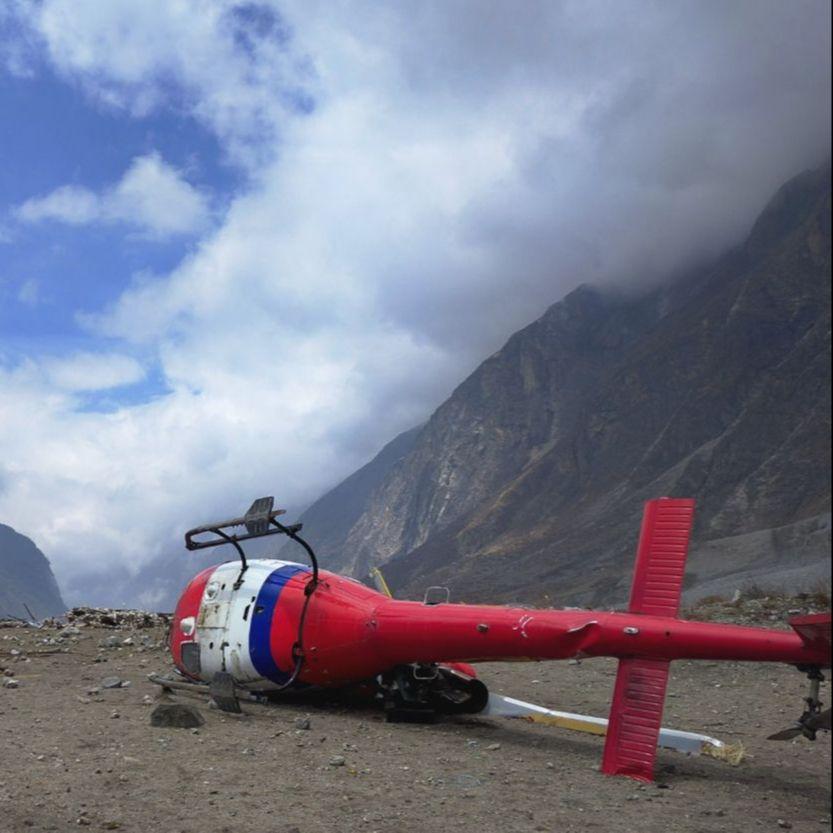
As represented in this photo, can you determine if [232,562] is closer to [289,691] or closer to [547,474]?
[289,691]

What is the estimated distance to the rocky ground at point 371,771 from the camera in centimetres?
574

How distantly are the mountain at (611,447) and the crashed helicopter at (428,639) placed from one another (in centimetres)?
321

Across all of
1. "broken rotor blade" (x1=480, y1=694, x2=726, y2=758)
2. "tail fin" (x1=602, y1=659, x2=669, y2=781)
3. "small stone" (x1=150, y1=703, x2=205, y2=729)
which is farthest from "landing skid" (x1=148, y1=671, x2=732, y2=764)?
"tail fin" (x1=602, y1=659, x2=669, y2=781)

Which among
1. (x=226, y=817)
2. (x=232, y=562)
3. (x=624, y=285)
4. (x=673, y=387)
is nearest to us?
(x=226, y=817)

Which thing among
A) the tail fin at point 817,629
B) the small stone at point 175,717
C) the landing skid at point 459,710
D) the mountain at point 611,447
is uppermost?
the mountain at point 611,447

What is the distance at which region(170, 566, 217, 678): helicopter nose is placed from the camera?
1094cm

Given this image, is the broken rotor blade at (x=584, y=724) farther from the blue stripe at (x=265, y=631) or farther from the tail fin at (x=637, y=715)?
the blue stripe at (x=265, y=631)

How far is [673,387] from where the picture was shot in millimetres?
125062

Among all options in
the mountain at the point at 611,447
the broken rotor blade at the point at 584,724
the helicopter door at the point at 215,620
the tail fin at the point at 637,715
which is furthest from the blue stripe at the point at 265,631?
the mountain at the point at 611,447

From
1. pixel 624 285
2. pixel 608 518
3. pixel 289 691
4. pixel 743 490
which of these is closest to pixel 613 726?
pixel 289 691

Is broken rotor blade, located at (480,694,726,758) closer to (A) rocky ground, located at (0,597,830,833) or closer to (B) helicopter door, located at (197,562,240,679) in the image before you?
(A) rocky ground, located at (0,597,830,833)

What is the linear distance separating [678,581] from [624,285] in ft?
598

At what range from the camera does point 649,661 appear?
5.91m

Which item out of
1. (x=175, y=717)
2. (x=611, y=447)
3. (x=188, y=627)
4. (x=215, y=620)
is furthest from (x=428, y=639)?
(x=611, y=447)
